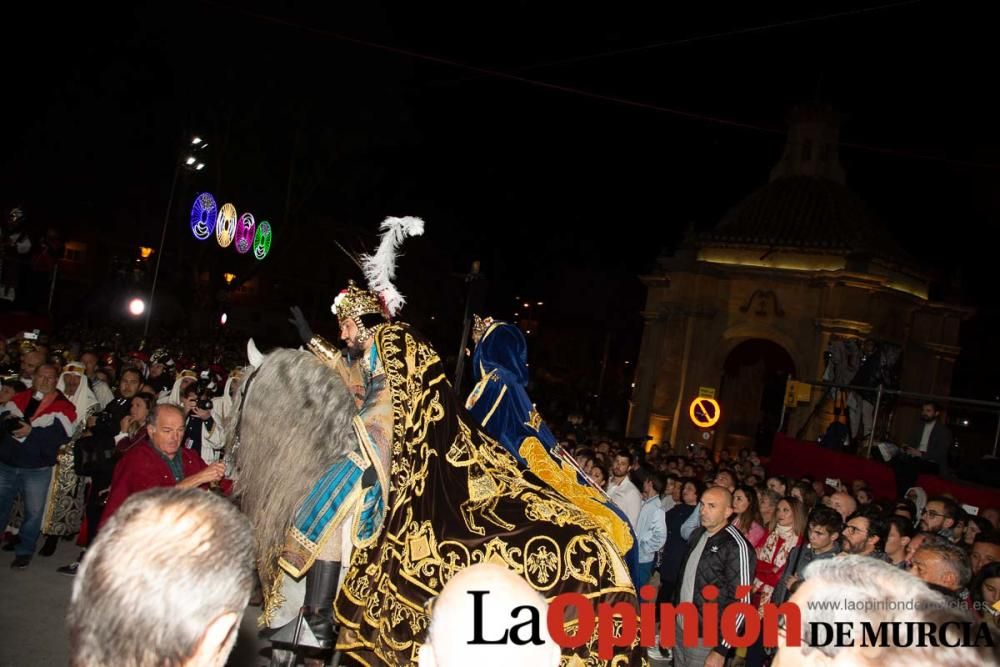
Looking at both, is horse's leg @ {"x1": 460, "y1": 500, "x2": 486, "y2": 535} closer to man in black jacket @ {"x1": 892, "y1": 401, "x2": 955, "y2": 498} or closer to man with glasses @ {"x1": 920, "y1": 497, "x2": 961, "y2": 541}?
man with glasses @ {"x1": 920, "y1": 497, "x2": 961, "y2": 541}

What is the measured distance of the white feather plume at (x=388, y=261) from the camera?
15.2 feet

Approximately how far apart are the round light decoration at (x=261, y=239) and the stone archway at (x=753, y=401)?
1647cm

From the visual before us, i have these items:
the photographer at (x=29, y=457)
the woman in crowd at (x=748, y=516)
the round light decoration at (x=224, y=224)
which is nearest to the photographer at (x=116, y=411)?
the photographer at (x=29, y=457)

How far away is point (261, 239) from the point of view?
25250 mm

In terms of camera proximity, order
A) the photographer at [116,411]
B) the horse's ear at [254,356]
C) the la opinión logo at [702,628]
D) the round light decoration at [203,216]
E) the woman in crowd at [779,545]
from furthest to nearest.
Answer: the round light decoration at [203,216] → the photographer at [116,411] → the woman in crowd at [779,545] → the horse's ear at [254,356] → the la opinión logo at [702,628]

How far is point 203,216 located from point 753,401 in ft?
63.8

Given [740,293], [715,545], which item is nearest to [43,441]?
[715,545]

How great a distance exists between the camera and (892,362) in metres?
18.6

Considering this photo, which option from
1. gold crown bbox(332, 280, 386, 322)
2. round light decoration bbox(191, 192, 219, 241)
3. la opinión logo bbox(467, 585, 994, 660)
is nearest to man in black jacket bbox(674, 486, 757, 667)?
la opinión logo bbox(467, 585, 994, 660)

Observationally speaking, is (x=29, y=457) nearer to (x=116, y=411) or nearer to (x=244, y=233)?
(x=116, y=411)

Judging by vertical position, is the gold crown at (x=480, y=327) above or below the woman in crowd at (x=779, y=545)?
above

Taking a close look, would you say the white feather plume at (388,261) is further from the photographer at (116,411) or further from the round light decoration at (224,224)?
the round light decoration at (224,224)

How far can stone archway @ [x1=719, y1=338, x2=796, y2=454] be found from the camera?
2533 cm

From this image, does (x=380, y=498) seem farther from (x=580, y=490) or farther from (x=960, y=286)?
(x=960, y=286)
